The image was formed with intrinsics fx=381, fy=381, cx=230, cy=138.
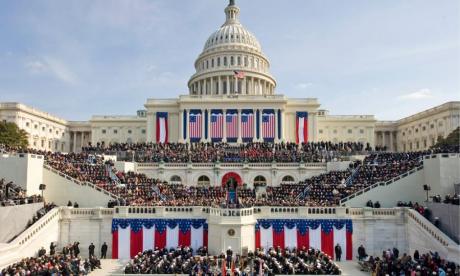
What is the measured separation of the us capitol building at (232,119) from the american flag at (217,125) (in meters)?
0.21

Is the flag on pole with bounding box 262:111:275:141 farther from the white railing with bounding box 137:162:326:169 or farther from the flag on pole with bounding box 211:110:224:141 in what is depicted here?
the white railing with bounding box 137:162:326:169

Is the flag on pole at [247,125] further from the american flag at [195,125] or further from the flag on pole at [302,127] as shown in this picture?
the flag on pole at [302,127]

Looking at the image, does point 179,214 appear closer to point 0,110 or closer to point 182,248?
point 182,248

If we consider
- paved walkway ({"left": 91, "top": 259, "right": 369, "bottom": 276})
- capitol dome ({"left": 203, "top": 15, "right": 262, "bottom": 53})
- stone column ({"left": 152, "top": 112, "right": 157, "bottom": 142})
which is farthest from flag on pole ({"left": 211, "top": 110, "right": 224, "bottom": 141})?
paved walkway ({"left": 91, "top": 259, "right": 369, "bottom": 276})

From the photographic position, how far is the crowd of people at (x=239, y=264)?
984 inches

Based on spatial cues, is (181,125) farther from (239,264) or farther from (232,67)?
(239,264)

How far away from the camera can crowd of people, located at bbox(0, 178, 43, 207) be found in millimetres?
30642

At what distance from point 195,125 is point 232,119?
7.81 meters

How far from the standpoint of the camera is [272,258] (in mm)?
26672

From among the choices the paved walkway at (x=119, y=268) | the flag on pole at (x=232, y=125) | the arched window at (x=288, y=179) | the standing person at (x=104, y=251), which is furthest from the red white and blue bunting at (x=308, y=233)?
the flag on pole at (x=232, y=125)

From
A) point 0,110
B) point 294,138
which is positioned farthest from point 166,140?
point 0,110

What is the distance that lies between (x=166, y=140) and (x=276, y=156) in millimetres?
34166

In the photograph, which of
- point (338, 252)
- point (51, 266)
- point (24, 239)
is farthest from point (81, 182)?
point (338, 252)

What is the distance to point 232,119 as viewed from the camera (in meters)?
79.6
